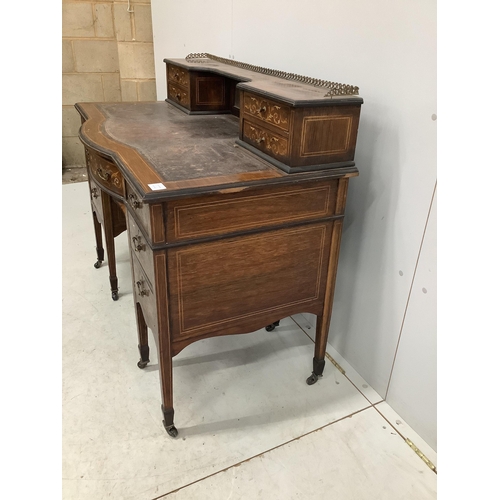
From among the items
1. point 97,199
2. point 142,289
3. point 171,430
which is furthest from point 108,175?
point 171,430

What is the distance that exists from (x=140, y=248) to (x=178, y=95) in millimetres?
1031

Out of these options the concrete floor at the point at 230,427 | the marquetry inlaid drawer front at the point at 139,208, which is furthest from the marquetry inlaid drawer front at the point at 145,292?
the concrete floor at the point at 230,427

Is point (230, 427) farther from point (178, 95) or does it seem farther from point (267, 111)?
point (178, 95)

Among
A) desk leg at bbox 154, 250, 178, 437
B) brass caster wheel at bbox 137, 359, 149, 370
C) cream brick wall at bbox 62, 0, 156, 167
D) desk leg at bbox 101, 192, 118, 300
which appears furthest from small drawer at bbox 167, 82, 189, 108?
cream brick wall at bbox 62, 0, 156, 167

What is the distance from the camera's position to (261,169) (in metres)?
1.37

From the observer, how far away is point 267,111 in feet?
4.64

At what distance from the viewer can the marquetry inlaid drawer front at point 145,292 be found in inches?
56.6

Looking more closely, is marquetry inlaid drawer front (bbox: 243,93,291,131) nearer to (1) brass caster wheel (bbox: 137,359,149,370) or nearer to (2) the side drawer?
(2) the side drawer

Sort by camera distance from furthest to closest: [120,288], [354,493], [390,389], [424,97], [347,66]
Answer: [120,288]
[390,389]
[347,66]
[354,493]
[424,97]

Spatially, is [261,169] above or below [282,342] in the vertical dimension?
above

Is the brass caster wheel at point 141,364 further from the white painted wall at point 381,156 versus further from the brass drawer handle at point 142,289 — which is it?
the white painted wall at point 381,156

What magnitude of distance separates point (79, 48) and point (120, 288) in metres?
2.40
